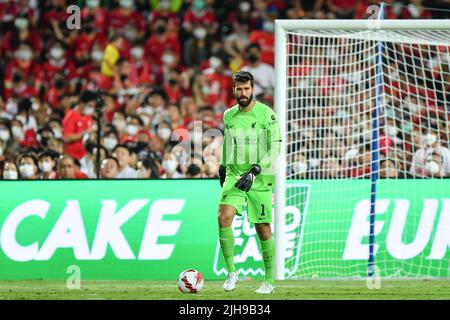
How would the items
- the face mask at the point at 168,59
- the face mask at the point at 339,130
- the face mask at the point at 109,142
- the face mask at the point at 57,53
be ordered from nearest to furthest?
the face mask at the point at 339,130 → the face mask at the point at 109,142 → the face mask at the point at 168,59 → the face mask at the point at 57,53

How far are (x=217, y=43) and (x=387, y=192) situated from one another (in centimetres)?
662

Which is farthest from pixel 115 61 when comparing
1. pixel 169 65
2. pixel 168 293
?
pixel 168 293

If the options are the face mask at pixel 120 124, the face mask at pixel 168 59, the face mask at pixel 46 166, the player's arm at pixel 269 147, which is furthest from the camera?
the face mask at pixel 168 59

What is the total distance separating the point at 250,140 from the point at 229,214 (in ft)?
2.46

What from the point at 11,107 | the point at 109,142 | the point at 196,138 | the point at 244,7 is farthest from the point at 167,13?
the point at 196,138

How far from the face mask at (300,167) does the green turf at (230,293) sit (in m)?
1.51

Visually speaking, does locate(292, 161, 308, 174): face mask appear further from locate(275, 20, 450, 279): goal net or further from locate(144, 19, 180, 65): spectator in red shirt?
locate(144, 19, 180, 65): spectator in red shirt

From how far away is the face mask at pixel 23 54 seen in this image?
19812 millimetres

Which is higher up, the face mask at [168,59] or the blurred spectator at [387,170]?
the face mask at [168,59]

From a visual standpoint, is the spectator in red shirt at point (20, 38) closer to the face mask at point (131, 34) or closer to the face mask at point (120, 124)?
the face mask at point (131, 34)

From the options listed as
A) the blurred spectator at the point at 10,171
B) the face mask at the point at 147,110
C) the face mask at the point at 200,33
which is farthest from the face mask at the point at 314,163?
the face mask at the point at 200,33

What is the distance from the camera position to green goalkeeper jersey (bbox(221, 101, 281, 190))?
11031 millimetres

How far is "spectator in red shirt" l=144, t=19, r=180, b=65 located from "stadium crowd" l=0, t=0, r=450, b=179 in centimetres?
2

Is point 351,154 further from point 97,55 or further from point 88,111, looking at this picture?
point 97,55
